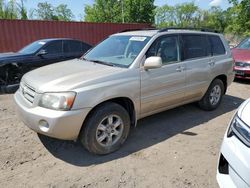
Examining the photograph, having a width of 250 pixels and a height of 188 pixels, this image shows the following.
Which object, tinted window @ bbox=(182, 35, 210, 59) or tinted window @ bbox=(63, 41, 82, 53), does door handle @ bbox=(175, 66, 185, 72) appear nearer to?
tinted window @ bbox=(182, 35, 210, 59)

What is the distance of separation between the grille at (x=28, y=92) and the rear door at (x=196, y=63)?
8.70 ft

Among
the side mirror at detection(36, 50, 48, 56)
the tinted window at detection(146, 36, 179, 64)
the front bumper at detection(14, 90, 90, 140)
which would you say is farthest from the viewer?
the side mirror at detection(36, 50, 48, 56)

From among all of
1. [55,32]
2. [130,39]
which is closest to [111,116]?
[130,39]

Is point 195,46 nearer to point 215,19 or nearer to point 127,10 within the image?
point 127,10

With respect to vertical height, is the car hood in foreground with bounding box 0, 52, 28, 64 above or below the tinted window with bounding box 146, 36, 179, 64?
below

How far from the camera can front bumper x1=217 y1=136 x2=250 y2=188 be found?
2084 mm

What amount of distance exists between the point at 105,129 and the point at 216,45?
10.9ft

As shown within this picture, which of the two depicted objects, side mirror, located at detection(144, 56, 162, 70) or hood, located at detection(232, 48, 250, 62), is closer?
side mirror, located at detection(144, 56, 162, 70)

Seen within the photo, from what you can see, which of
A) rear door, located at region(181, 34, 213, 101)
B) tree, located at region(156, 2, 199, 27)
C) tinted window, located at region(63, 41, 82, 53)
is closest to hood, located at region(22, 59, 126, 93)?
rear door, located at region(181, 34, 213, 101)

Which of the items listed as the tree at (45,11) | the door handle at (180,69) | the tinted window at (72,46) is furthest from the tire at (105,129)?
the tree at (45,11)

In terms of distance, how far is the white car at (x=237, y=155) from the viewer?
2100mm

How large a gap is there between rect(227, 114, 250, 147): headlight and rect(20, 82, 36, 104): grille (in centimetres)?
242

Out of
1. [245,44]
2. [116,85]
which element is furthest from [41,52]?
[245,44]

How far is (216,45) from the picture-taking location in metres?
5.48
